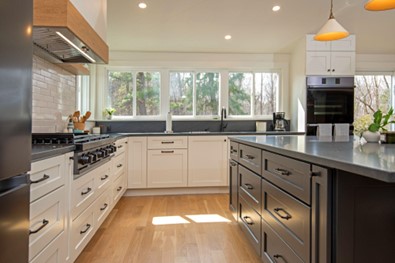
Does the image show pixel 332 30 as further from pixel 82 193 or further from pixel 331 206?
pixel 82 193

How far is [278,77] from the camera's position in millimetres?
4902

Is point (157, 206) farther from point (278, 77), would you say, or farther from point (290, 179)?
point (278, 77)

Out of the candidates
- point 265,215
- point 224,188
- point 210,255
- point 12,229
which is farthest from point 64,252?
point 224,188

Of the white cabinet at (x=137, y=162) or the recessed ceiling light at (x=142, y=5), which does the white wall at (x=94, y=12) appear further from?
the white cabinet at (x=137, y=162)

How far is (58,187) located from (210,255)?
4.09ft

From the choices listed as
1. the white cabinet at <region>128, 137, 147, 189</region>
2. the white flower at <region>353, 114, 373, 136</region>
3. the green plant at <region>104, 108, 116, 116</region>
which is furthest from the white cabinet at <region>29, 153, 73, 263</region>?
the green plant at <region>104, 108, 116, 116</region>

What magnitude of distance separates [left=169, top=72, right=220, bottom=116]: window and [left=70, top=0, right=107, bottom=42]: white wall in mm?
2074

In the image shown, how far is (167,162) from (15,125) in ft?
10.2

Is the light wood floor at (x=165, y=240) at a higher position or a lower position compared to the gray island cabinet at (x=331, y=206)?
lower

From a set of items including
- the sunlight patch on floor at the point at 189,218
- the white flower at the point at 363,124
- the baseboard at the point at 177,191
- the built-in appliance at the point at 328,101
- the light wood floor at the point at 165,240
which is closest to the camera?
the white flower at the point at 363,124

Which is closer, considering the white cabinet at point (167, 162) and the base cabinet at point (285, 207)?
the base cabinet at point (285, 207)

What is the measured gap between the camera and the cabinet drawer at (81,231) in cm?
183

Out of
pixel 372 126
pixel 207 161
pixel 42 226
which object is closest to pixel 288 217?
pixel 372 126

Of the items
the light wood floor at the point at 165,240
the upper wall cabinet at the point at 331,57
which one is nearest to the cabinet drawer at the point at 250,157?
the light wood floor at the point at 165,240
